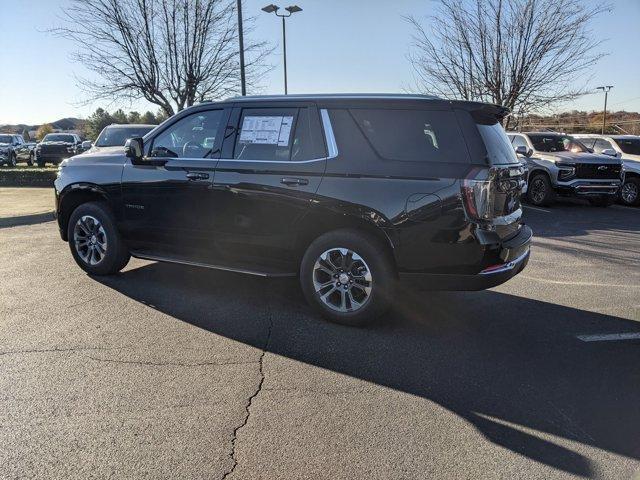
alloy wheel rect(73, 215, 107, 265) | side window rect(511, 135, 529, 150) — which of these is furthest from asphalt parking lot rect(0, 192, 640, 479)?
side window rect(511, 135, 529, 150)

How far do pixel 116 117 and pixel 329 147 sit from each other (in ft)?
171

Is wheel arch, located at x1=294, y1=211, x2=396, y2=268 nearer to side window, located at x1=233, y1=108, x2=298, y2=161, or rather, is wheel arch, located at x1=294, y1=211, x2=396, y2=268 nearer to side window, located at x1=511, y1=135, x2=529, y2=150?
side window, located at x1=233, y1=108, x2=298, y2=161

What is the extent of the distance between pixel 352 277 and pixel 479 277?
1.03 meters

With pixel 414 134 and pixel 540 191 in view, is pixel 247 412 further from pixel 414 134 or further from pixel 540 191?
pixel 540 191

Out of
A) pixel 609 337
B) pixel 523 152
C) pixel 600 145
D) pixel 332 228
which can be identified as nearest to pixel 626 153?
pixel 600 145

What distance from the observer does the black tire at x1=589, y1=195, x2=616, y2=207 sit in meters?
13.7

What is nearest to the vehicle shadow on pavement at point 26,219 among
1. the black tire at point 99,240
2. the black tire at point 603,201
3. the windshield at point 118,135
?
the windshield at point 118,135

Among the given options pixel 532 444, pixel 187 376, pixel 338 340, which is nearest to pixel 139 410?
pixel 187 376

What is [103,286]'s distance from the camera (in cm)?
570

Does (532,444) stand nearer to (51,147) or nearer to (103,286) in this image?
(103,286)

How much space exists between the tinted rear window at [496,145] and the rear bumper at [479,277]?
2.19ft

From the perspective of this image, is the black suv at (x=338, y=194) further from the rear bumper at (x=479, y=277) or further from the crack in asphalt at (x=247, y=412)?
the crack in asphalt at (x=247, y=412)

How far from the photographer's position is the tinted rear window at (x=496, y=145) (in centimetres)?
422

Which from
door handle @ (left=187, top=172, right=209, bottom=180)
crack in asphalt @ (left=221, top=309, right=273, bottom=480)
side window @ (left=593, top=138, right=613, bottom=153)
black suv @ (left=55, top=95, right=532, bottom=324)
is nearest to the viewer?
crack in asphalt @ (left=221, top=309, right=273, bottom=480)
